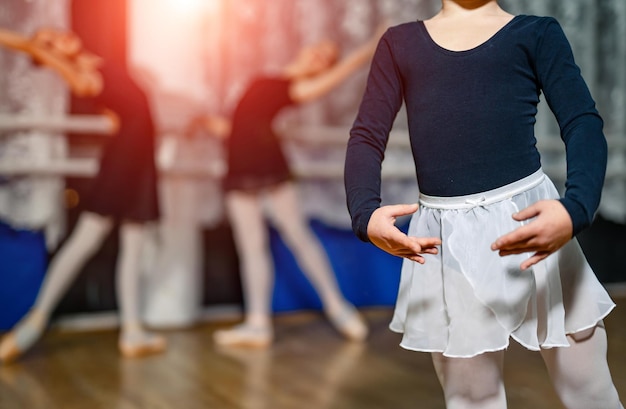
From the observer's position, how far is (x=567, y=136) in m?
0.90

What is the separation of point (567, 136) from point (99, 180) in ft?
6.14

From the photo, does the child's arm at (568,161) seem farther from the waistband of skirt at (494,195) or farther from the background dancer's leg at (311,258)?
the background dancer's leg at (311,258)

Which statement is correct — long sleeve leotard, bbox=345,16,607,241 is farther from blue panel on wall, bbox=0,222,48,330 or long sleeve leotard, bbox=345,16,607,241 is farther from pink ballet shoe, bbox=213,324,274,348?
blue panel on wall, bbox=0,222,48,330

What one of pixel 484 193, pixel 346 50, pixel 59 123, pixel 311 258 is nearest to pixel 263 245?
pixel 311 258

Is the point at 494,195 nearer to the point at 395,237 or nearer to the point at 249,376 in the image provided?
the point at 395,237

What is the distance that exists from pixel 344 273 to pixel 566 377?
218cm

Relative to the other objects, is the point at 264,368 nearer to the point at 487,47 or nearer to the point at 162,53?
the point at 162,53

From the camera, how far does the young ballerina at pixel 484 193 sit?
3.10 feet

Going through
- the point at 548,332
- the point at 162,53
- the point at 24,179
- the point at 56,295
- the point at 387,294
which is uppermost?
the point at 162,53

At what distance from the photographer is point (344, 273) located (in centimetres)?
315

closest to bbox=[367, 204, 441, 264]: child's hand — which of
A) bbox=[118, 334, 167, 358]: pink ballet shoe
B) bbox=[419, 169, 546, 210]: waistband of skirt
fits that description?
bbox=[419, 169, 546, 210]: waistband of skirt

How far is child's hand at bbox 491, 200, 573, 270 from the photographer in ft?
2.55

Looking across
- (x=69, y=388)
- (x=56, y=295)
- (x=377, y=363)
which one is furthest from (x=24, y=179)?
(x=377, y=363)

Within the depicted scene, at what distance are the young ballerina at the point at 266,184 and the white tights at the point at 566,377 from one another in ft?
5.33
